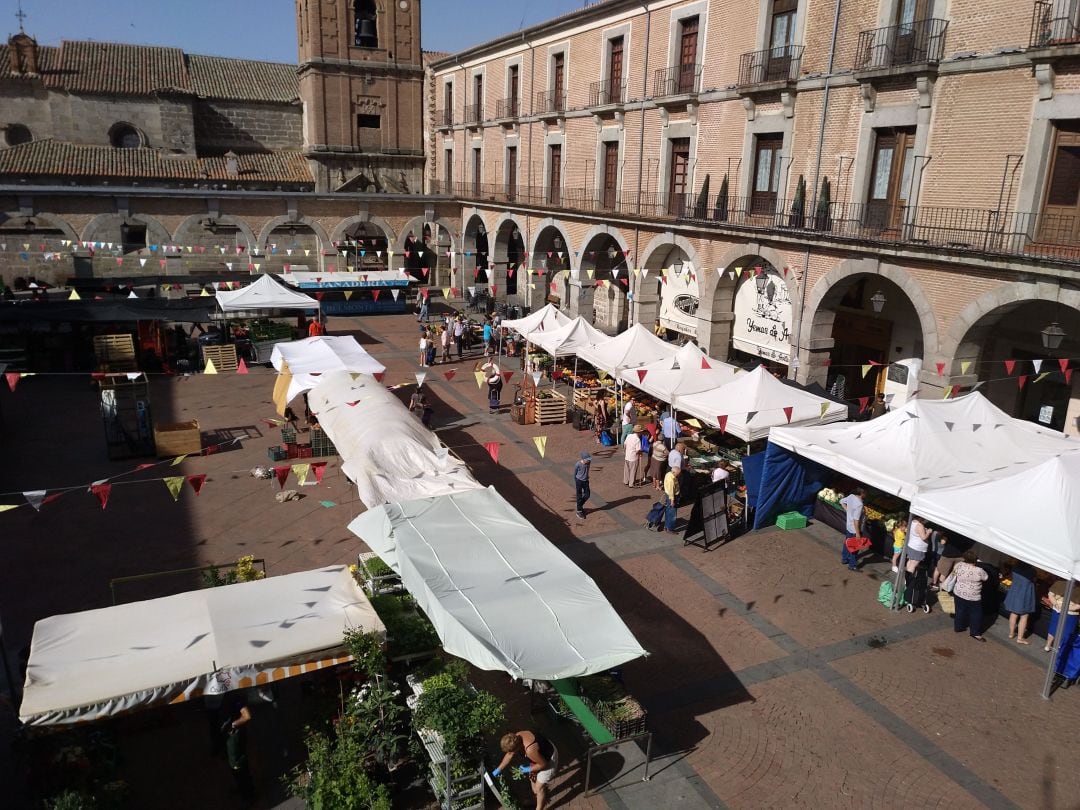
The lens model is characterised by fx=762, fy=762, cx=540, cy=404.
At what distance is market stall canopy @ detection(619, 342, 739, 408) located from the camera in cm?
1708

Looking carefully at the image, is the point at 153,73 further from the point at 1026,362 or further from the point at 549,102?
the point at 1026,362

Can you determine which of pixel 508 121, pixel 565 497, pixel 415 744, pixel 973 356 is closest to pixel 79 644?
pixel 415 744

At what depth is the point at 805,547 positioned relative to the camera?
1370 cm

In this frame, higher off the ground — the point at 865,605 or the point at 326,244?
the point at 326,244

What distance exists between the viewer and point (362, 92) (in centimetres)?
4184

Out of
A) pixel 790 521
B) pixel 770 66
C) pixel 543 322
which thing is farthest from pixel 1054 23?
pixel 543 322

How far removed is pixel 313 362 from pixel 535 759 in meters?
13.2

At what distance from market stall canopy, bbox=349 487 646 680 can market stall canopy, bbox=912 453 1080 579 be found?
560 centimetres

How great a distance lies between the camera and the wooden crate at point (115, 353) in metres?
23.0

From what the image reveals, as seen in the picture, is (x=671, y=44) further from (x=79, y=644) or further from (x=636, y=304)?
(x=79, y=644)

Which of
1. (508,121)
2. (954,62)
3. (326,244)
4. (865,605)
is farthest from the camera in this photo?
(326,244)

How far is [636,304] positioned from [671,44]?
803cm

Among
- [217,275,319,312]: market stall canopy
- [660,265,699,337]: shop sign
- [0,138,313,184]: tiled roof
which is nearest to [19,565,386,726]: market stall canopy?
[660,265,699,337]: shop sign

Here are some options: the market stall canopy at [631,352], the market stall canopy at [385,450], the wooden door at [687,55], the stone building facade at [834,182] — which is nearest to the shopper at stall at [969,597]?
the stone building facade at [834,182]
